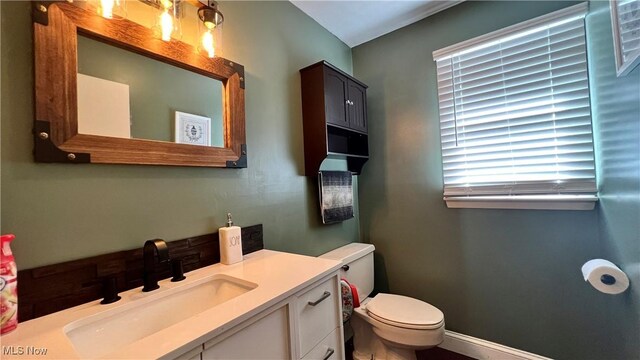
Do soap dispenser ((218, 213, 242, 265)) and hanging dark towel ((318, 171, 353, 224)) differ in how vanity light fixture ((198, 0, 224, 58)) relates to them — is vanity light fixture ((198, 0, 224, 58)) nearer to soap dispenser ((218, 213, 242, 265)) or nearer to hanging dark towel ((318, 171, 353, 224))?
soap dispenser ((218, 213, 242, 265))

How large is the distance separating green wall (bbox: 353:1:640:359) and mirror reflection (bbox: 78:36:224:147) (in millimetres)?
1384

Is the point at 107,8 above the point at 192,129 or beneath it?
above

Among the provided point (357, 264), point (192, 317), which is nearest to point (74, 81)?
point (192, 317)

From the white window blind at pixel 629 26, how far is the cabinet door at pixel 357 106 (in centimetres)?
128

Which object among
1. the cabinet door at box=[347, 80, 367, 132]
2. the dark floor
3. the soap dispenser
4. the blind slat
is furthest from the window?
the soap dispenser

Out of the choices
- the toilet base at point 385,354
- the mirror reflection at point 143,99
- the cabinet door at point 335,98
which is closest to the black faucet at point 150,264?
the mirror reflection at point 143,99

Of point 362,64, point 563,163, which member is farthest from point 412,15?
point 563,163

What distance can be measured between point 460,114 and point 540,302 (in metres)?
1.28

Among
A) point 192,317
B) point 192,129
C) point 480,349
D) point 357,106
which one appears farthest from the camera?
point 357,106

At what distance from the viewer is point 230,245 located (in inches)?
44.4

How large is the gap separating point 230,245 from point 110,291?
0.43m

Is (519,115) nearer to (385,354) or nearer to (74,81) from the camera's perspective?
(385,354)

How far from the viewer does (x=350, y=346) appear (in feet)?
5.86

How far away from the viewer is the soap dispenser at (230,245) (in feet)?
3.67
